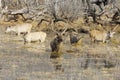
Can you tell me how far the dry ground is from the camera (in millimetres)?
15164

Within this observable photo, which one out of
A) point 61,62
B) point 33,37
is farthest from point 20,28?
point 61,62

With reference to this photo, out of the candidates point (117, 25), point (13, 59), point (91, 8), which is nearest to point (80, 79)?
point (13, 59)

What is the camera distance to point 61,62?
18.0m

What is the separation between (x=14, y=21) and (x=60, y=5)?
13.6ft

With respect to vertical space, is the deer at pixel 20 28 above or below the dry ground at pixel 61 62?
below

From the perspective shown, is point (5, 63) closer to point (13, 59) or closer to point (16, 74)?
point (13, 59)

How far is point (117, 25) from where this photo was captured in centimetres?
3142

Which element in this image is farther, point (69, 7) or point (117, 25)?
point (69, 7)

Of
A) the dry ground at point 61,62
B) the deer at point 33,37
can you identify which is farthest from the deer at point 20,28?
the deer at point 33,37

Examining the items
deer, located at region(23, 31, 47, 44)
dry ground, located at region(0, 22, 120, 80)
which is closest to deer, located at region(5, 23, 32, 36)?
dry ground, located at region(0, 22, 120, 80)

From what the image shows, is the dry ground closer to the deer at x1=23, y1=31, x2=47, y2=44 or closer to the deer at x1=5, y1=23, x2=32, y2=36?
the deer at x1=23, y1=31, x2=47, y2=44

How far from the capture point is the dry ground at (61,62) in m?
15.2

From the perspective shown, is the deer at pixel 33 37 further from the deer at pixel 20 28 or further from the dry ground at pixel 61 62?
the deer at pixel 20 28

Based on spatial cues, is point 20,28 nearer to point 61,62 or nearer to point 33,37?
point 33,37
